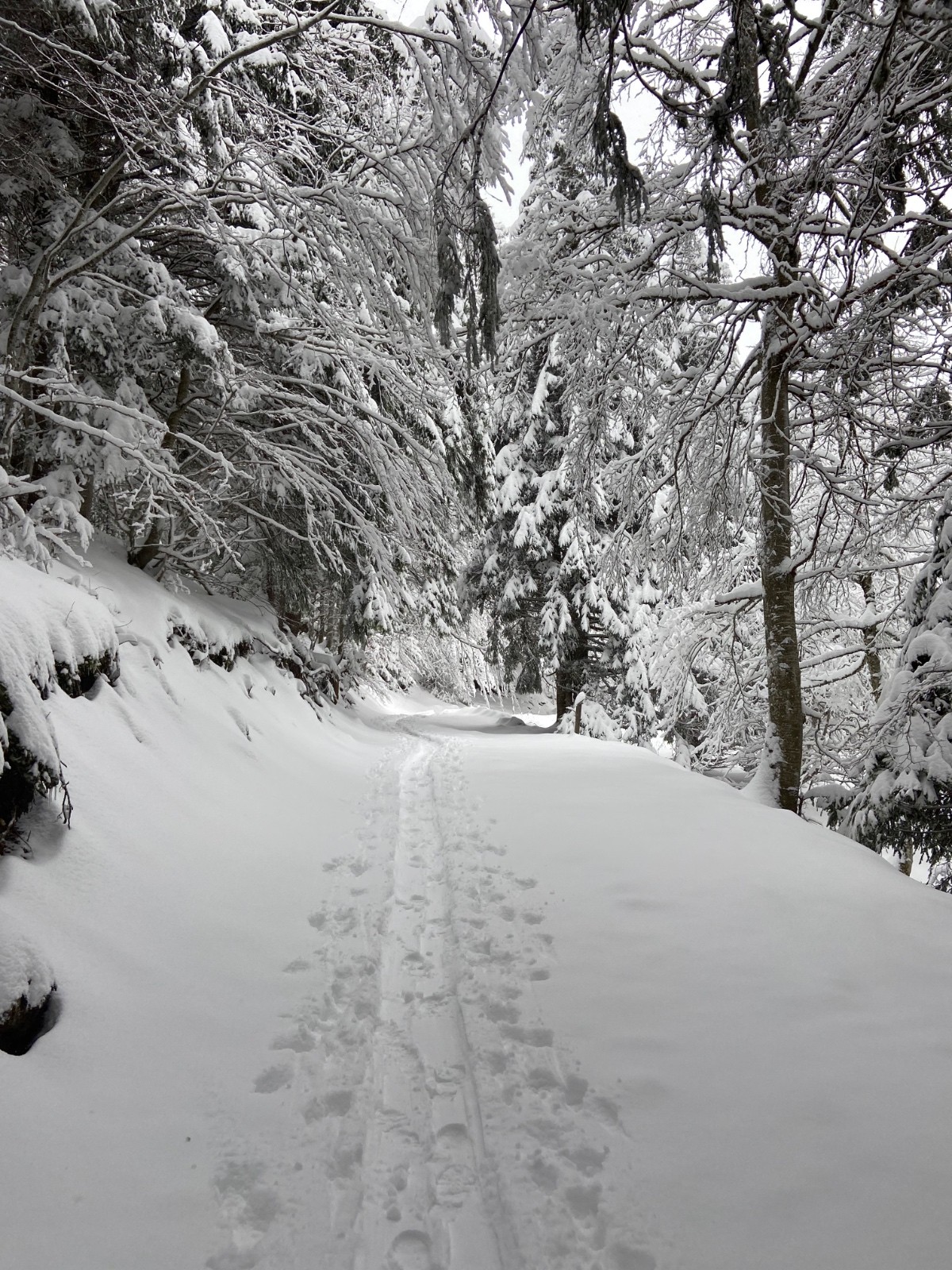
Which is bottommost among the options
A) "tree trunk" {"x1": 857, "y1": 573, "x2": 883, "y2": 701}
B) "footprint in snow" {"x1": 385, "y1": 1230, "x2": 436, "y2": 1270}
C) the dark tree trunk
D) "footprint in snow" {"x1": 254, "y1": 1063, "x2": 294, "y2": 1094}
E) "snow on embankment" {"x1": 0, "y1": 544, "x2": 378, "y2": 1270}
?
"footprint in snow" {"x1": 254, "y1": 1063, "x2": 294, "y2": 1094}

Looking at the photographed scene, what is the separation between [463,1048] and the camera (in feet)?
8.38

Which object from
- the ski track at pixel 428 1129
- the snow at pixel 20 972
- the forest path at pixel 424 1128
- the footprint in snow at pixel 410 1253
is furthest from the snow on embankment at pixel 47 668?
the footprint in snow at pixel 410 1253

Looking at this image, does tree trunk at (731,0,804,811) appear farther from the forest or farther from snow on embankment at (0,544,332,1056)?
snow on embankment at (0,544,332,1056)

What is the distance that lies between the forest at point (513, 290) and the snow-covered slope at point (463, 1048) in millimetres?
1188

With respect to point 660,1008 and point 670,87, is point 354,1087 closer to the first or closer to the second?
point 660,1008

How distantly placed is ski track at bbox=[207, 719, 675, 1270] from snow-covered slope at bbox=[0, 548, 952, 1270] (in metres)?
0.01

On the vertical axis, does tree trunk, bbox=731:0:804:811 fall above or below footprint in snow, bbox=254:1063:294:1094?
above

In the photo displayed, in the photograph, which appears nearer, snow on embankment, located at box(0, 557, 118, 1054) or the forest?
snow on embankment, located at box(0, 557, 118, 1054)

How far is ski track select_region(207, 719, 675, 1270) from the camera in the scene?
1.72 meters

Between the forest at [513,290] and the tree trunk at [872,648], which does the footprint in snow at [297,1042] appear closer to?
the forest at [513,290]

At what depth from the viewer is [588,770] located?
285 inches

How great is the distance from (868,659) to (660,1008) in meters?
7.51

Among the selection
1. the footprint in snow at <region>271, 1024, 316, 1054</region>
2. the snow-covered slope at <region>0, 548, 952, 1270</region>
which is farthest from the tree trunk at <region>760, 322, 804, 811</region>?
the footprint in snow at <region>271, 1024, 316, 1054</region>

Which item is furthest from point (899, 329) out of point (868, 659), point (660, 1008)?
point (660, 1008)
